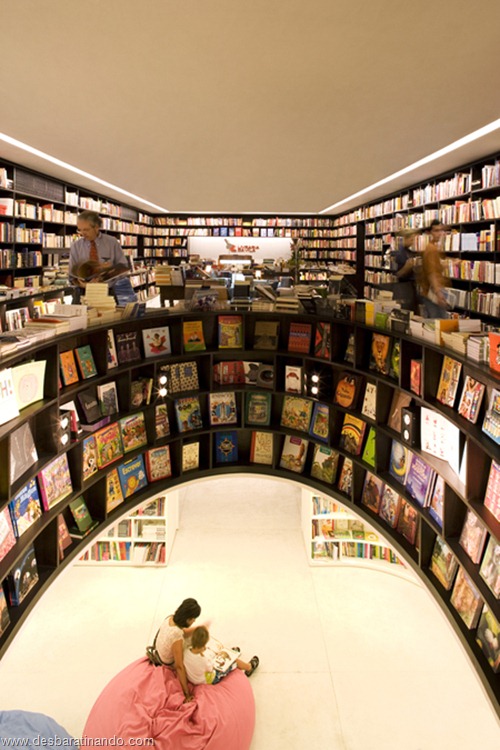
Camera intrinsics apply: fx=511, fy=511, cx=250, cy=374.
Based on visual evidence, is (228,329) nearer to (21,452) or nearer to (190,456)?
(190,456)

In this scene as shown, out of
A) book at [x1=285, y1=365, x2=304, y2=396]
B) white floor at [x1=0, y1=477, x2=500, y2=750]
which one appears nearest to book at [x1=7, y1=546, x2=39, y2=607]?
white floor at [x1=0, y1=477, x2=500, y2=750]

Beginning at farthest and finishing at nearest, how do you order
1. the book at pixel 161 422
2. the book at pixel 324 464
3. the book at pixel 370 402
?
the book at pixel 324 464 < the book at pixel 161 422 < the book at pixel 370 402

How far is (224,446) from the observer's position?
15.8 ft

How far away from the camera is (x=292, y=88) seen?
139 inches

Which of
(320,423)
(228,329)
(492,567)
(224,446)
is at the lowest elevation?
(224,446)

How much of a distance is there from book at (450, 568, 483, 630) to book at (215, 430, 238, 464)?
7.92ft

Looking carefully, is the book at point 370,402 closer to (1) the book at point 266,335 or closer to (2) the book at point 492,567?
(1) the book at point 266,335

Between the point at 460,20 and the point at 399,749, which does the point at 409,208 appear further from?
the point at 399,749

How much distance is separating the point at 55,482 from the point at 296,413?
7.28 feet

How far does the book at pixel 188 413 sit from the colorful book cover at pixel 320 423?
39.7 inches

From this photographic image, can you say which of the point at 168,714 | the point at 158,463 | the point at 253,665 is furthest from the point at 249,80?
the point at 253,665

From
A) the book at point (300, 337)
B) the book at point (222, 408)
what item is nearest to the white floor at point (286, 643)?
the book at point (222, 408)

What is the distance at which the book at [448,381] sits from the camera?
2822 mm

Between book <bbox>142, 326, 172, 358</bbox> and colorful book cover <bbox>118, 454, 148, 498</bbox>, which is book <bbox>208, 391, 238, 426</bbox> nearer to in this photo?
book <bbox>142, 326, 172, 358</bbox>
